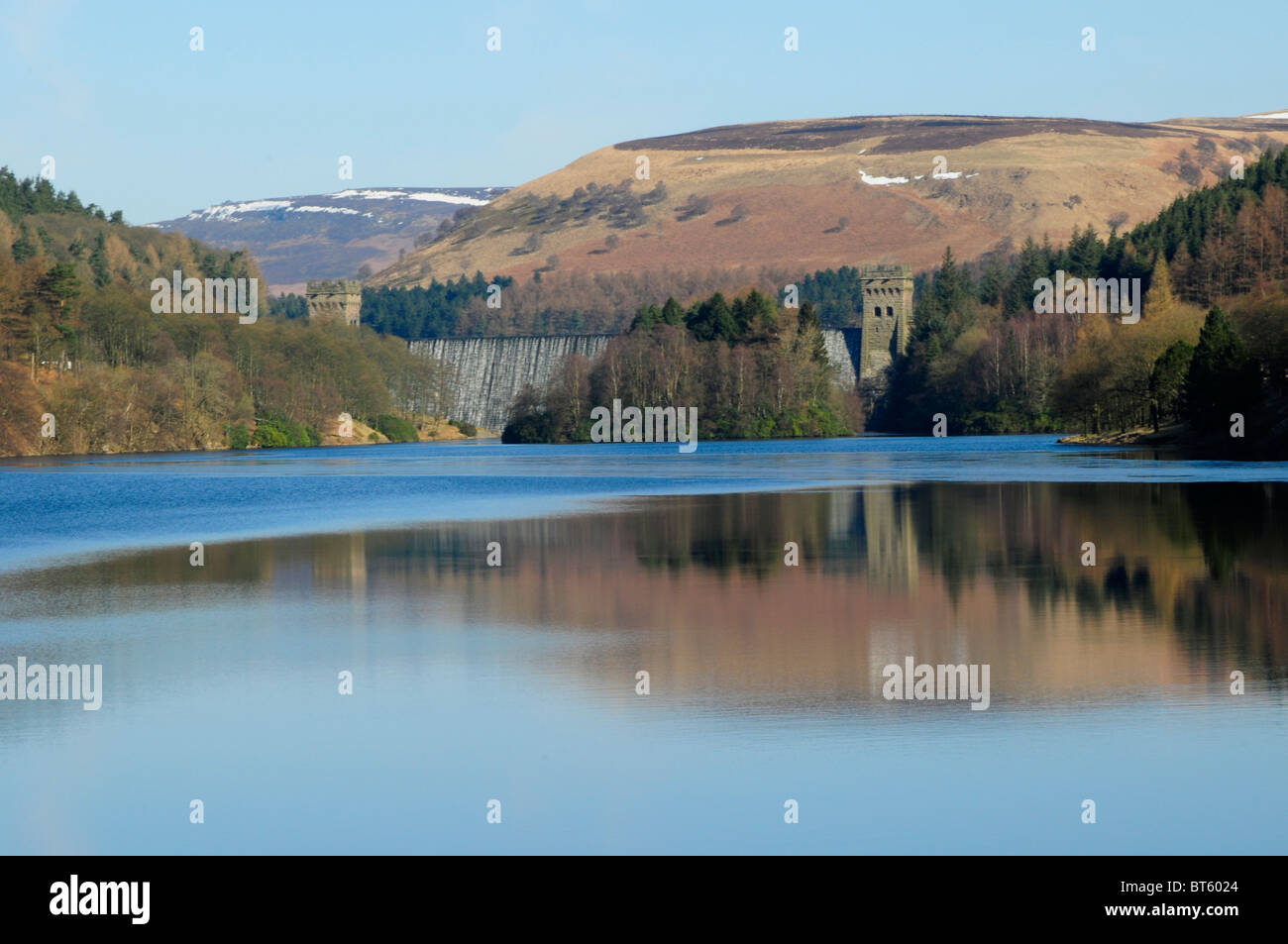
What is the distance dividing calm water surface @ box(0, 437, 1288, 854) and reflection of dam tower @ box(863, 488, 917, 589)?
16 centimetres

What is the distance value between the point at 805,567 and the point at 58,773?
619 inches

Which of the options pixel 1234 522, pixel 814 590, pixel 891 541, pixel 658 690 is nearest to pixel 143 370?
pixel 891 541

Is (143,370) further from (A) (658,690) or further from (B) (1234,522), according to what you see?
(A) (658,690)

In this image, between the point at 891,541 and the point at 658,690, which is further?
the point at 891,541

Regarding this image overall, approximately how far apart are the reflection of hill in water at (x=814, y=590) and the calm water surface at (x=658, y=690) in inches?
3.9

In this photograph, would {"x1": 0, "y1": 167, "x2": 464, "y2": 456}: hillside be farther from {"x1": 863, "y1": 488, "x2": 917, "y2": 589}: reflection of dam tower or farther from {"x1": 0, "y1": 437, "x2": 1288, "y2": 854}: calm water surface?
{"x1": 0, "y1": 437, "x2": 1288, "y2": 854}: calm water surface

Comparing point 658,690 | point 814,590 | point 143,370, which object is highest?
point 143,370

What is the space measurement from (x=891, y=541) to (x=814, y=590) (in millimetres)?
8198

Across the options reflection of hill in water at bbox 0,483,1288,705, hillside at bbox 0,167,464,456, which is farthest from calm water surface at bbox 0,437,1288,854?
hillside at bbox 0,167,464,456

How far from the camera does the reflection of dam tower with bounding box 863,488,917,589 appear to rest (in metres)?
25.1

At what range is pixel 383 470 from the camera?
7944cm

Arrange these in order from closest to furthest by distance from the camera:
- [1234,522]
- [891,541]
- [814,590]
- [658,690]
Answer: [658,690]
[814,590]
[891,541]
[1234,522]

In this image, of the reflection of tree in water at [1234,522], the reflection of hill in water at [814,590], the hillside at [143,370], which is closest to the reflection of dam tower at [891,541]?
the reflection of hill in water at [814,590]

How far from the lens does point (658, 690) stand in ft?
51.5
